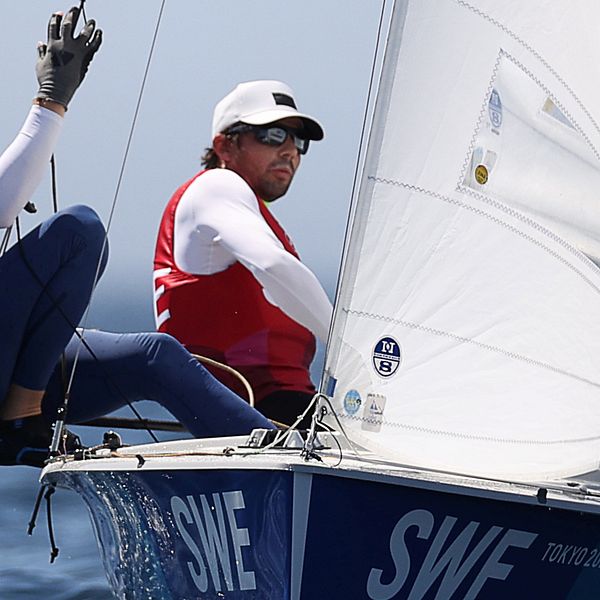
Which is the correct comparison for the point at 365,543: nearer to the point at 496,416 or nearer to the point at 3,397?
the point at 496,416

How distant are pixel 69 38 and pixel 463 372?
1.29 m

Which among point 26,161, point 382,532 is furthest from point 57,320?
point 382,532

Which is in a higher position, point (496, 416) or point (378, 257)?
point (378, 257)

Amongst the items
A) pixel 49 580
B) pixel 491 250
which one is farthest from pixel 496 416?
pixel 49 580

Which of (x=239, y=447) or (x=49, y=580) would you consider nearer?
(x=239, y=447)

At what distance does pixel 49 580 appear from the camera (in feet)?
18.6

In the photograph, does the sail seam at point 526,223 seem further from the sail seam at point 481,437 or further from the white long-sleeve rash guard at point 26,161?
the white long-sleeve rash guard at point 26,161

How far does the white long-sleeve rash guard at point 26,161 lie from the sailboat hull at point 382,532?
2.66ft

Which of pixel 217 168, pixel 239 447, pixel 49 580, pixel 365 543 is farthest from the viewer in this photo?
pixel 49 580

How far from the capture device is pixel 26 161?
3.90m

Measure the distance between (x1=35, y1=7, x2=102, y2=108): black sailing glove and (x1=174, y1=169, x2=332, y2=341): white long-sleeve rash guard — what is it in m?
0.44

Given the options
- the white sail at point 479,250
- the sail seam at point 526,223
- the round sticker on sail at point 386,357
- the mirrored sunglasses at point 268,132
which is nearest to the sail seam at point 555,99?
the white sail at point 479,250

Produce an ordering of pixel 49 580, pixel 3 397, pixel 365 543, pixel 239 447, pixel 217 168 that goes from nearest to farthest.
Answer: pixel 365 543
pixel 239 447
pixel 3 397
pixel 217 168
pixel 49 580

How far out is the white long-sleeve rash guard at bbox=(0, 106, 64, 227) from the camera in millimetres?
3881
